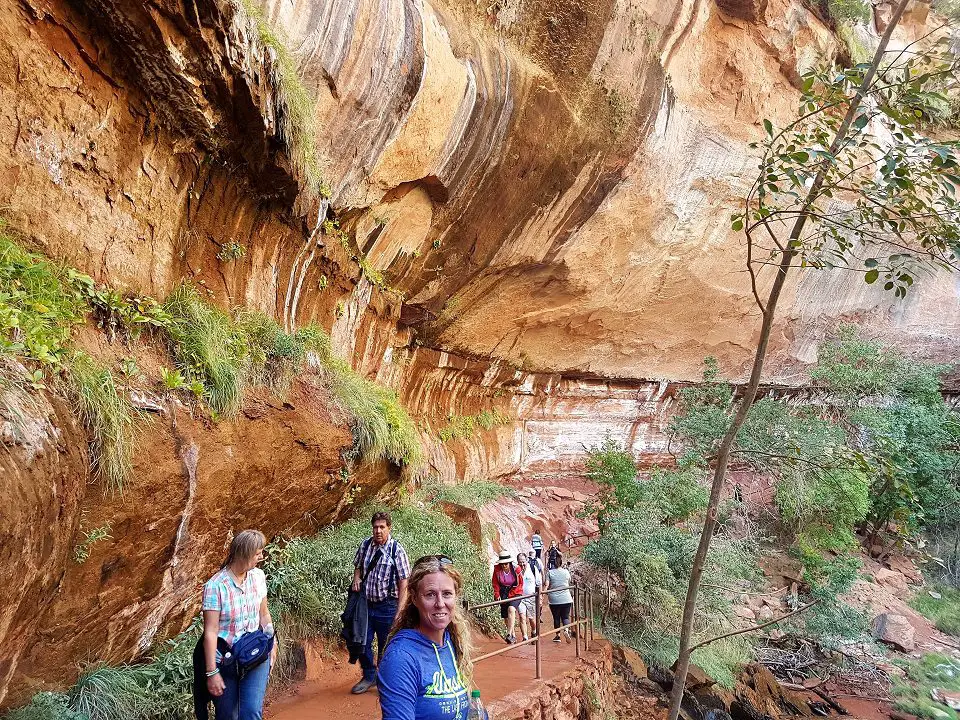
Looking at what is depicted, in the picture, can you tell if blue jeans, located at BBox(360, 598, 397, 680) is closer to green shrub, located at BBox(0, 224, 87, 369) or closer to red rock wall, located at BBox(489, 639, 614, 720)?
red rock wall, located at BBox(489, 639, 614, 720)

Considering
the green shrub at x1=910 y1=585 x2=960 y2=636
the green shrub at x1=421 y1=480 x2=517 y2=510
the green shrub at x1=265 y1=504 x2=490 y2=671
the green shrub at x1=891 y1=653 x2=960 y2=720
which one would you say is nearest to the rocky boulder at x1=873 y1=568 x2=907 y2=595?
the green shrub at x1=910 y1=585 x2=960 y2=636

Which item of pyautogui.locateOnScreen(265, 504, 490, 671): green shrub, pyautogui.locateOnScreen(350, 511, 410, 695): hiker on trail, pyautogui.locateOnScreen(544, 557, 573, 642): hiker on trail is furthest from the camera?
pyautogui.locateOnScreen(544, 557, 573, 642): hiker on trail

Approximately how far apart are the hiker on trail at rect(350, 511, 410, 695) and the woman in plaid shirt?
1088 millimetres

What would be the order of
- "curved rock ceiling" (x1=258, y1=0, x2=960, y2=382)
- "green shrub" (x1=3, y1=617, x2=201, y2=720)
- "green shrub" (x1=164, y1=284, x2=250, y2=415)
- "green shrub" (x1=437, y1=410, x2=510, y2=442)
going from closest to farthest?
"green shrub" (x1=3, y1=617, x2=201, y2=720)
"green shrub" (x1=164, y1=284, x2=250, y2=415)
"curved rock ceiling" (x1=258, y1=0, x2=960, y2=382)
"green shrub" (x1=437, y1=410, x2=510, y2=442)

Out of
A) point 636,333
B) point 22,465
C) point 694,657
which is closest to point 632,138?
point 636,333

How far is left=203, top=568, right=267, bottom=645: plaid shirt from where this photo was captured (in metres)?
2.97

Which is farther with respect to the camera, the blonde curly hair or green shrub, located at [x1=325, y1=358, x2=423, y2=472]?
green shrub, located at [x1=325, y1=358, x2=423, y2=472]

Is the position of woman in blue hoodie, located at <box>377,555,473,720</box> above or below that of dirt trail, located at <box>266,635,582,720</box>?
above

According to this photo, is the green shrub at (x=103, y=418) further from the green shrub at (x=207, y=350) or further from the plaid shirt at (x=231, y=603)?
the plaid shirt at (x=231, y=603)

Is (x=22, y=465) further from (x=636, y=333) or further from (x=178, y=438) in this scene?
(x=636, y=333)

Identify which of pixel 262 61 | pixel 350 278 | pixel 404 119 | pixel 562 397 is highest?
pixel 404 119

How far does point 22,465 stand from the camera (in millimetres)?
2902

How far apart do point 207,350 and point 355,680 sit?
2.99 meters

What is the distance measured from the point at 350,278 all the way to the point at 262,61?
384 cm
